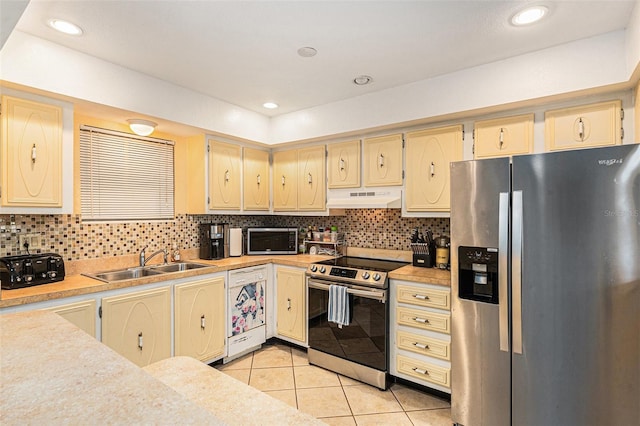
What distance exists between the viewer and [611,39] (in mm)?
2119

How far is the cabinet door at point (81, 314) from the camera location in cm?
215

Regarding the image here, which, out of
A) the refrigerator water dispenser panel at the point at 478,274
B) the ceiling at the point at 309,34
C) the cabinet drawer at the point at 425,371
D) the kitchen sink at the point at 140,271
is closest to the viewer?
the ceiling at the point at 309,34

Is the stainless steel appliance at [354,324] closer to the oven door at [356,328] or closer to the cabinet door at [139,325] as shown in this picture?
the oven door at [356,328]

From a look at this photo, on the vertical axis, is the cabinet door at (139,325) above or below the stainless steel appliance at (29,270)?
below

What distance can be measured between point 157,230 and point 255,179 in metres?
1.19

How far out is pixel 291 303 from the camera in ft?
11.3

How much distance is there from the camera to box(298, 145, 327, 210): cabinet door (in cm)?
368

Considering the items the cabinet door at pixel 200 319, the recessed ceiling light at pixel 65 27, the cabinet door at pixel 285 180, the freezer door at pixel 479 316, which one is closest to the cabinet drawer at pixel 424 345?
the freezer door at pixel 479 316

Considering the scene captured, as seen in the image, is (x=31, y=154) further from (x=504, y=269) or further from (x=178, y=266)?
(x=504, y=269)

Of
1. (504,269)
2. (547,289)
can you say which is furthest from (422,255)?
(547,289)

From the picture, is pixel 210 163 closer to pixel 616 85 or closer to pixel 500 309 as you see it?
pixel 500 309

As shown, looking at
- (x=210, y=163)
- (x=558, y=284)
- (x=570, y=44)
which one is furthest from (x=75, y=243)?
(x=570, y=44)

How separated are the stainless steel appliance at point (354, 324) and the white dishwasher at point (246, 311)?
1.93 ft

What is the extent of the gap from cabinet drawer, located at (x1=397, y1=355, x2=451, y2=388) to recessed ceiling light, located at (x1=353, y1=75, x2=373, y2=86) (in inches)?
91.9
